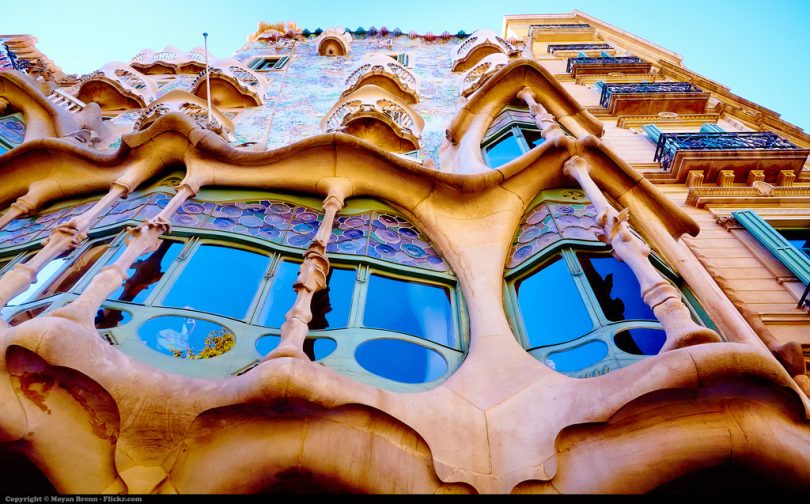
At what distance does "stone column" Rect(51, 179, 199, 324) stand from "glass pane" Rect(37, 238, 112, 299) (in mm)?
681

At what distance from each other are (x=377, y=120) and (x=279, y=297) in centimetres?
596

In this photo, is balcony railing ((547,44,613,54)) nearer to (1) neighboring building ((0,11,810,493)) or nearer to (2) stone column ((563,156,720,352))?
(1) neighboring building ((0,11,810,493))

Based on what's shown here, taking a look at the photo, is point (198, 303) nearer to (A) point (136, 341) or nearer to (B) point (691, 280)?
(A) point (136, 341)

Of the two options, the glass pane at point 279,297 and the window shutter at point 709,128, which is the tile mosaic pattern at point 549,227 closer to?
the glass pane at point 279,297

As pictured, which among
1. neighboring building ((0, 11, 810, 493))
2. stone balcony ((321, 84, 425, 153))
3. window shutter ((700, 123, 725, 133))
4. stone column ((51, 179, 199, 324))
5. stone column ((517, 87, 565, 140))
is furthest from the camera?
window shutter ((700, 123, 725, 133))

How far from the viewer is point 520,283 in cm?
583

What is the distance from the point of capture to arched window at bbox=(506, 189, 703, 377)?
4.58 metres

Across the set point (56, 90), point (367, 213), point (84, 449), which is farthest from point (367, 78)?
point (84, 449)

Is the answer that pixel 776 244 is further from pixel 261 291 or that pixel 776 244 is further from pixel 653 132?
pixel 261 291

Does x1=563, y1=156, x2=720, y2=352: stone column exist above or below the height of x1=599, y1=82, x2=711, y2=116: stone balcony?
above

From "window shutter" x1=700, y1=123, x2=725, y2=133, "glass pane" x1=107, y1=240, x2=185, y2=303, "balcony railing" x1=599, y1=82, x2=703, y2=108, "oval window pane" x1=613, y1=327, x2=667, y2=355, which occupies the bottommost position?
"window shutter" x1=700, y1=123, x2=725, y2=133

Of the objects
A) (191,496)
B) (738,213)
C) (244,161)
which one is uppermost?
(244,161)

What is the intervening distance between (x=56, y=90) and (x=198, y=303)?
9.96 metres

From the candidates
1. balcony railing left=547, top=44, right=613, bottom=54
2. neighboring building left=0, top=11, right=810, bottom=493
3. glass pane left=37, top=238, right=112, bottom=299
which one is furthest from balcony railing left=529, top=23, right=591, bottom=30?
glass pane left=37, top=238, right=112, bottom=299
